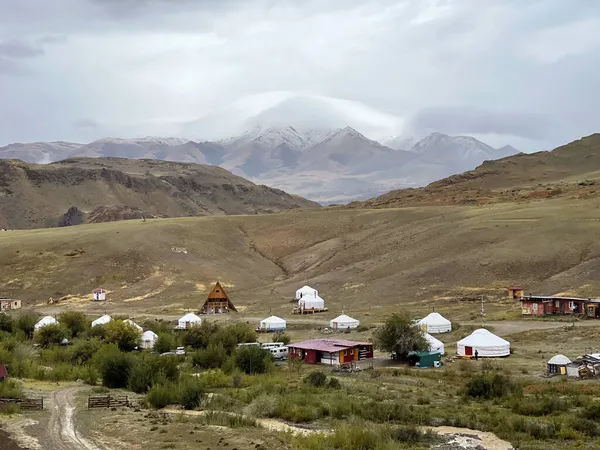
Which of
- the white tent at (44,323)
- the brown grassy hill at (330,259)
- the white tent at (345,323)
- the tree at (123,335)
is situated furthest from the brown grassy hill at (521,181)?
the white tent at (44,323)

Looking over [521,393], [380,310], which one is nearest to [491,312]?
[380,310]

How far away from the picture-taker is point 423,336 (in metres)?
44.0

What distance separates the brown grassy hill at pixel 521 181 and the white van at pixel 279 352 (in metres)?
76.0

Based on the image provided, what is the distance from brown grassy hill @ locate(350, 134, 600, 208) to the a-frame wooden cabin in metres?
61.9

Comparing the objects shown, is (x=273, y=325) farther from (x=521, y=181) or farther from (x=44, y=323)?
(x=521, y=181)

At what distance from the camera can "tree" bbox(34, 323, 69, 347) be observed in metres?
54.5

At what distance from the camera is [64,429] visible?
24.7 metres

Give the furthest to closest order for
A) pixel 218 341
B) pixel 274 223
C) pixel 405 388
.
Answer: pixel 274 223 < pixel 218 341 < pixel 405 388

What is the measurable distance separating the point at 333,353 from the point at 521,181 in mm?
120224

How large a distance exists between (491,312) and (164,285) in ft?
142

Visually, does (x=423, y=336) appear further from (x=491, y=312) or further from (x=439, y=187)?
(x=439, y=187)

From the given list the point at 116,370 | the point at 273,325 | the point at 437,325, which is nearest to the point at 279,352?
the point at 116,370

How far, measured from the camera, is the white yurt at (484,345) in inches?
1713

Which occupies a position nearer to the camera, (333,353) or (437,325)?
(333,353)
